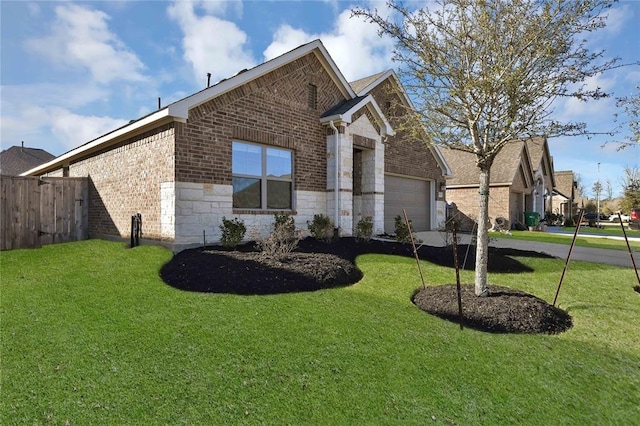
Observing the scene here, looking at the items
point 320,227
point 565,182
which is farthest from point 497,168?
point 565,182

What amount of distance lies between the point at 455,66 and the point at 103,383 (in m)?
6.01

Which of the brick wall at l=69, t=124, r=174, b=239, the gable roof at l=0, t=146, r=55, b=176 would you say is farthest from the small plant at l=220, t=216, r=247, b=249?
the gable roof at l=0, t=146, r=55, b=176

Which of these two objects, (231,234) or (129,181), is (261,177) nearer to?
(231,234)

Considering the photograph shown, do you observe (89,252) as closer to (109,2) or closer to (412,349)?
(109,2)

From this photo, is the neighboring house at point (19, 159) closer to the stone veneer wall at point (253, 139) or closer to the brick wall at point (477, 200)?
the stone veneer wall at point (253, 139)

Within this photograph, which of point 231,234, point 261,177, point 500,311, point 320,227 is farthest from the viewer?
point 320,227

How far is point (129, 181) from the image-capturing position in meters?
9.63

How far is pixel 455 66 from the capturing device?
18.0 ft

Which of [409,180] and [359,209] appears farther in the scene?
[409,180]

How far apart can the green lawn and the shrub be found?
216cm

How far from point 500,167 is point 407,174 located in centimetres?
1058

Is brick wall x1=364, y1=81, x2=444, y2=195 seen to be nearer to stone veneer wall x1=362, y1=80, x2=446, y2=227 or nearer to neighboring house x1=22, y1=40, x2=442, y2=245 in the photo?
stone veneer wall x1=362, y1=80, x2=446, y2=227

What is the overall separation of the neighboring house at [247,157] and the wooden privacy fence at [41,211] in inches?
16.5

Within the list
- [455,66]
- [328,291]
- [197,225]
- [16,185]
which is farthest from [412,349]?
[16,185]
